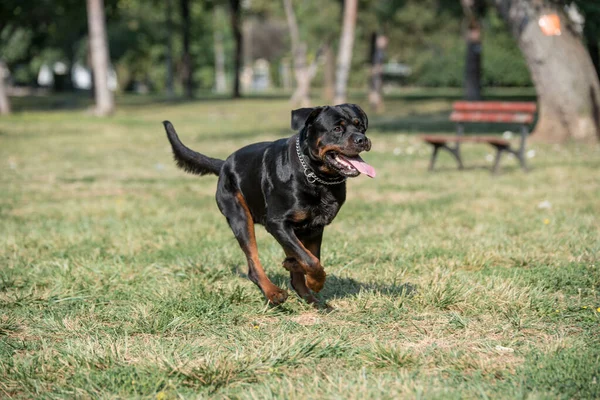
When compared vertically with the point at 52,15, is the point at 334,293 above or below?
below

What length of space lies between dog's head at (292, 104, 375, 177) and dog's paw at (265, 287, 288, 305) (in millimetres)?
843

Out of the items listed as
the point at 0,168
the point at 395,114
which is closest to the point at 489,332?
the point at 0,168

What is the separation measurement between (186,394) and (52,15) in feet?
115

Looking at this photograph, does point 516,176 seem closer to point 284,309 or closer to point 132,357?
point 284,309

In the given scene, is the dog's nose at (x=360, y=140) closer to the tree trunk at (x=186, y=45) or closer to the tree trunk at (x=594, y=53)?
the tree trunk at (x=594, y=53)

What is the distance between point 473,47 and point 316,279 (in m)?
22.4

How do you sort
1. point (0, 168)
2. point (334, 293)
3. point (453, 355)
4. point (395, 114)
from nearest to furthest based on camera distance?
point (453, 355) < point (334, 293) < point (0, 168) < point (395, 114)

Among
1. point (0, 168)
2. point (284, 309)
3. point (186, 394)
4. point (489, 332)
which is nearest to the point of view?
point (186, 394)

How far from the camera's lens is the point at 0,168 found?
44.0ft

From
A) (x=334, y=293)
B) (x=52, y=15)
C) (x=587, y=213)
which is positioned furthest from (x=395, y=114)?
(x=334, y=293)

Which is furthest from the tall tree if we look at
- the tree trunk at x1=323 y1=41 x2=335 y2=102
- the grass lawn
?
the grass lawn

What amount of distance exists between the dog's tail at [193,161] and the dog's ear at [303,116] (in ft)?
3.57

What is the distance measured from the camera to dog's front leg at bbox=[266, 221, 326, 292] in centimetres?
441

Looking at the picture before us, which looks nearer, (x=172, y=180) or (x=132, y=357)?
(x=132, y=357)
